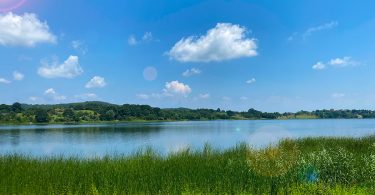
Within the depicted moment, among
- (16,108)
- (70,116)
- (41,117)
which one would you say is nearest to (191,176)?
(41,117)

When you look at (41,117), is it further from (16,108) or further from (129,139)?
(129,139)

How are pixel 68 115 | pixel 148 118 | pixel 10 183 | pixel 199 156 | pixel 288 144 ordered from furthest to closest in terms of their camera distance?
pixel 148 118, pixel 68 115, pixel 288 144, pixel 199 156, pixel 10 183

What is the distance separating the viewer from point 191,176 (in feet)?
49.7

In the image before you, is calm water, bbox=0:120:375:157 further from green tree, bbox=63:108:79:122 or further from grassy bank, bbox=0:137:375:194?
green tree, bbox=63:108:79:122

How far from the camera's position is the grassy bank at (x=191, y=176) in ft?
42.9

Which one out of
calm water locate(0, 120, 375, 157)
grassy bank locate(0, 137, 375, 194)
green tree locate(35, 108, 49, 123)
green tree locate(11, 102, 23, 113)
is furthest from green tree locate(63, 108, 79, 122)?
grassy bank locate(0, 137, 375, 194)

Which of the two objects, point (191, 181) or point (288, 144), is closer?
point (191, 181)

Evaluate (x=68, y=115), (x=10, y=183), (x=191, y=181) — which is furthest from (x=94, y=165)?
(x=68, y=115)

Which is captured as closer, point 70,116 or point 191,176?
point 191,176

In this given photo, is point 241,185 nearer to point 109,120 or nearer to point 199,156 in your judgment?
point 199,156

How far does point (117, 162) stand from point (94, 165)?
3.80 feet

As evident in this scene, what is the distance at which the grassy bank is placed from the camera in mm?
13070

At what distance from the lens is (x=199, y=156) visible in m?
20.9

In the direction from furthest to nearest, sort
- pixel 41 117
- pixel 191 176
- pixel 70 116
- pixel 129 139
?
pixel 70 116 < pixel 41 117 < pixel 129 139 < pixel 191 176
